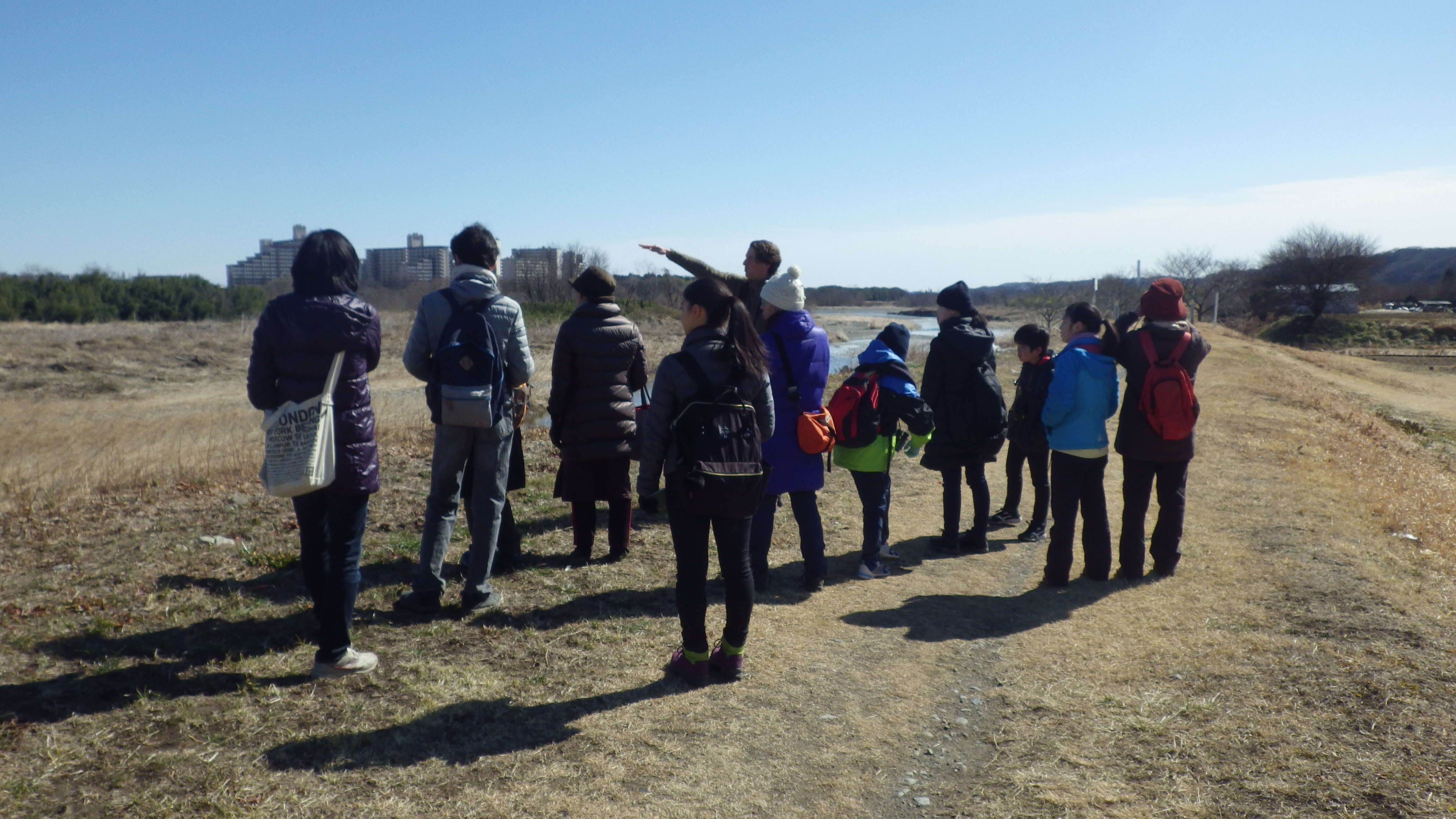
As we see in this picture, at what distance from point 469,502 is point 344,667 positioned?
1.07 metres

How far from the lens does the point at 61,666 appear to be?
364 centimetres

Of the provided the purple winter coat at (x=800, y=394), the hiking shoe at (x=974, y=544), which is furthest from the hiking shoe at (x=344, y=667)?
the hiking shoe at (x=974, y=544)

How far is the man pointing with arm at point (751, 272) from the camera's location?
16.6 ft

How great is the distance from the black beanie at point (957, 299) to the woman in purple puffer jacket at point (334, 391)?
3651 millimetres

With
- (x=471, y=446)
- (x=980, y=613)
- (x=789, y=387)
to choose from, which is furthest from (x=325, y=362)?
(x=980, y=613)

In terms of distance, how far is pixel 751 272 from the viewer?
5133 mm

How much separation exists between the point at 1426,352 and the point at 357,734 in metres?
53.1

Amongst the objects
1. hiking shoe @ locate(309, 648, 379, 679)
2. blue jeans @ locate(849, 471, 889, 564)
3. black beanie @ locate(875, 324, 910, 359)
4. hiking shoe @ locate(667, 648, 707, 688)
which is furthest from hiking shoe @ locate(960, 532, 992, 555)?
hiking shoe @ locate(309, 648, 379, 679)

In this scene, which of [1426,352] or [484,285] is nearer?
[484,285]

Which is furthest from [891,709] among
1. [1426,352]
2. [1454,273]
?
[1454,273]

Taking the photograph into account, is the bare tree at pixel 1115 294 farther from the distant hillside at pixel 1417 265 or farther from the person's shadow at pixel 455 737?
the distant hillside at pixel 1417 265

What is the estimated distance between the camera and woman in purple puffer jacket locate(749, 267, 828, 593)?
4684 mm

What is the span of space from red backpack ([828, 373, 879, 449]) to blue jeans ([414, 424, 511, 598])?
6.26 feet

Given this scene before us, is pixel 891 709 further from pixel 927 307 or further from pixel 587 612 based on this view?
pixel 927 307
